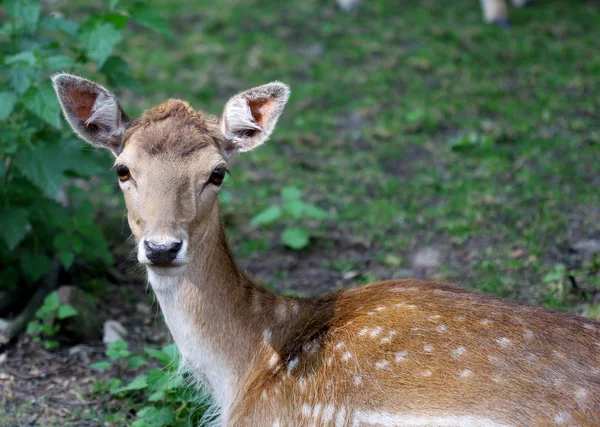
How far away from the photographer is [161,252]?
12.0ft

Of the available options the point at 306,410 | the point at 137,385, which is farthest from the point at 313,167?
the point at 306,410

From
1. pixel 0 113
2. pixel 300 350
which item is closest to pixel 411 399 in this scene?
pixel 300 350

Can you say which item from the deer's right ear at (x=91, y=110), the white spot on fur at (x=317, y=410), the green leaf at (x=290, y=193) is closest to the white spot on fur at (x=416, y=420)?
the white spot on fur at (x=317, y=410)

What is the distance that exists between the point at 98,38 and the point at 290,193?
2.17 metres

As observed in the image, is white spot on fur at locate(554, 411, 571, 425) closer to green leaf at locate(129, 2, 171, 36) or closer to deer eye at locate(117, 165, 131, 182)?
deer eye at locate(117, 165, 131, 182)

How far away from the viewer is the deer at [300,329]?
3.53 metres

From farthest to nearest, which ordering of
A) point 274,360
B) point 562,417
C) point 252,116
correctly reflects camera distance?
point 252,116 → point 274,360 → point 562,417

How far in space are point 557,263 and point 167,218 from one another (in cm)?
314

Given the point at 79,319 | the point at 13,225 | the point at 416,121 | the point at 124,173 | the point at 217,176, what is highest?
the point at 124,173

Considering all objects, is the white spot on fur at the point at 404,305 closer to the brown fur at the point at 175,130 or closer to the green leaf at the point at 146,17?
the brown fur at the point at 175,130

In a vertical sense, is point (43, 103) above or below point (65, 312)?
above

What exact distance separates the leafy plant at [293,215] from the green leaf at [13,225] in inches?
72.3

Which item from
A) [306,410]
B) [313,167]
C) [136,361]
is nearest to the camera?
[306,410]

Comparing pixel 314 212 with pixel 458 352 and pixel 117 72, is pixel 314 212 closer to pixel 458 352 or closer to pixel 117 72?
pixel 117 72
